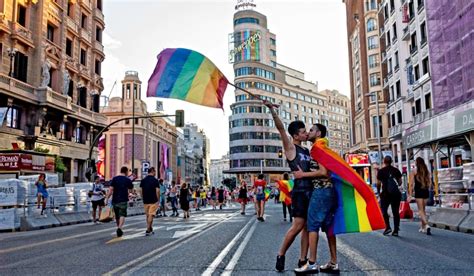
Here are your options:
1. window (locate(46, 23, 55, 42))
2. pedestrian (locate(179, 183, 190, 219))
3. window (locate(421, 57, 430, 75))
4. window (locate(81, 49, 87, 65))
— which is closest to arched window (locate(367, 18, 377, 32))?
window (locate(421, 57, 430, 75))

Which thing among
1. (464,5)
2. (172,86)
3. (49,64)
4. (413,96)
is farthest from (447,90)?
(49,64)

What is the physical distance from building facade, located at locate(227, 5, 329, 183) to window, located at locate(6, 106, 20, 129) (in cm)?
6562

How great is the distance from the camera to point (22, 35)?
28.9 meters

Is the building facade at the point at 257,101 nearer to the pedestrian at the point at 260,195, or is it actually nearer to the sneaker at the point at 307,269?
the pedestrian at the point at 260,195

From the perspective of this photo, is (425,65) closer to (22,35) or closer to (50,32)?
(50,32)

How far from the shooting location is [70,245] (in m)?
9.06

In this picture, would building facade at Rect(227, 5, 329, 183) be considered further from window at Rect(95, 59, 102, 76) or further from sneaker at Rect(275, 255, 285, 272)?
sneaker at Rect(275, 255, 285, 272)

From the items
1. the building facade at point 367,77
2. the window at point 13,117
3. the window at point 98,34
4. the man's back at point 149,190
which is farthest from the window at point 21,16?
the building facade at point 367,77

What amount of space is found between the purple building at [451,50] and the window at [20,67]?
86.7 feet

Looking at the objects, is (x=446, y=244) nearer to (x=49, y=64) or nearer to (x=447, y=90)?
(x=447, y=90)

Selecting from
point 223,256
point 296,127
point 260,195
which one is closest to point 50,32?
point 260,195

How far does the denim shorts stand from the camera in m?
5.28

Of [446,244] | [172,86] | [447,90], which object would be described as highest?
[447,90]

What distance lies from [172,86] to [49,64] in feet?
87.1
